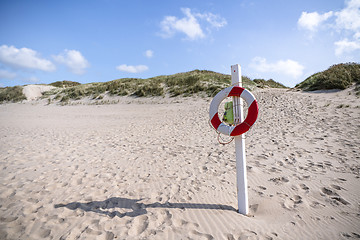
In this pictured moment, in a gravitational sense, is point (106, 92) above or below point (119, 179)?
above

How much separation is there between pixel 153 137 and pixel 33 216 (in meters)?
4.43

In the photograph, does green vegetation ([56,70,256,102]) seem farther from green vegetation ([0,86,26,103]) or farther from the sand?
the sand

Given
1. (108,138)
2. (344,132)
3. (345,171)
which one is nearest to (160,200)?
(345,171)

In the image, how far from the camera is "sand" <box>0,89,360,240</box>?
6.79 feet

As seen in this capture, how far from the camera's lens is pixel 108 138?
6.57m

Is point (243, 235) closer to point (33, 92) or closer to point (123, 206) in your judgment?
point (123, 206)

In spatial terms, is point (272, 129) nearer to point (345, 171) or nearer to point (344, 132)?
point (344, 132)

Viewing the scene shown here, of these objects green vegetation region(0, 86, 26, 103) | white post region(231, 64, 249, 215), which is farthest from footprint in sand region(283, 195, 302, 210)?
green vegetation region(0, 86, 26, 103)

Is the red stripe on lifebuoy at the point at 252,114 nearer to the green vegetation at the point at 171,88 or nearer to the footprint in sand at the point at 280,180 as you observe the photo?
the footprint in sand at the point at 280,180

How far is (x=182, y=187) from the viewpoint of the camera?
306cm

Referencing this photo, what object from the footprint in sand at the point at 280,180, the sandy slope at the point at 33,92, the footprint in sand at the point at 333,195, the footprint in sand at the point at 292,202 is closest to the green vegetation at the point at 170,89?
the sandy slope at the point at 33,92

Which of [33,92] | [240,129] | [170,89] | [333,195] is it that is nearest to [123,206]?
[240,129]

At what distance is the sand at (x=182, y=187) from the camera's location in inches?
81.5

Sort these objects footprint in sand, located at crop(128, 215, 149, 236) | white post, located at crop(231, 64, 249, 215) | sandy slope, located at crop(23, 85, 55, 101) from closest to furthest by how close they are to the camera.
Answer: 1. footprint in sand, located at crop(128, 215, 149, 236)
2. white post, located at crop(231, 64, 249, 215)
3. sandy slope, located at crop(23, 85, 55, 101)
